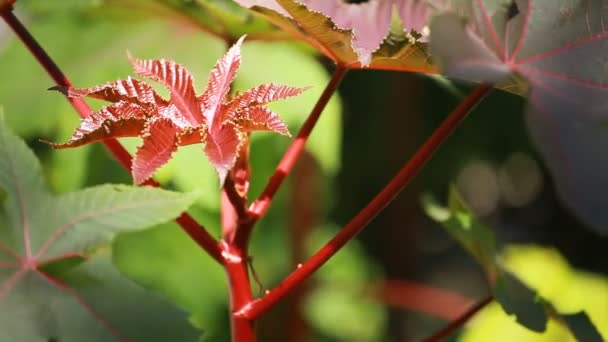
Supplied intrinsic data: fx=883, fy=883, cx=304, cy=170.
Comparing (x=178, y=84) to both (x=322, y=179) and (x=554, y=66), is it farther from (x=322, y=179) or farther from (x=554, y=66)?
(x=322, y=179)

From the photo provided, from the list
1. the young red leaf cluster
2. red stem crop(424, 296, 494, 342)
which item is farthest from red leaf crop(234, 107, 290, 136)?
red stem crop(424, 296, 494, 342)

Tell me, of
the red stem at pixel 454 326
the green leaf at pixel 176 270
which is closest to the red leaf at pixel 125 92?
the red stem at pixel 454 326

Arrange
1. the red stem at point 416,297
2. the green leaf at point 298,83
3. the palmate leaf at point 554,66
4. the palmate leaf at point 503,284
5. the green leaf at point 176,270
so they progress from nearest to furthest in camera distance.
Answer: the palmate leaf at point 554,66
the palmate leaf at point 503,284
the green leaf at point 298,83
the green leaf at point 176,270
the red stem at point 416,297

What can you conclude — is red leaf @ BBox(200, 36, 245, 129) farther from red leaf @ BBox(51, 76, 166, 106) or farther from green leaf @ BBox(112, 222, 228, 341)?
green leaf @ BBox(112, 222, 228, 341)

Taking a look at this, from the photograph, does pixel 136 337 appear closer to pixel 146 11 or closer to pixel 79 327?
Result: pixel 79 327

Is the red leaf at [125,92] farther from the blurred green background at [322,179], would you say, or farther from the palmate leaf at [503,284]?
the palmate leaf at [503,284]

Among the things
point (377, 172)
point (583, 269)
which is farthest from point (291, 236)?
point (583, 269)

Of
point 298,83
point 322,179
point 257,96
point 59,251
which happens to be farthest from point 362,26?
point 322,179
